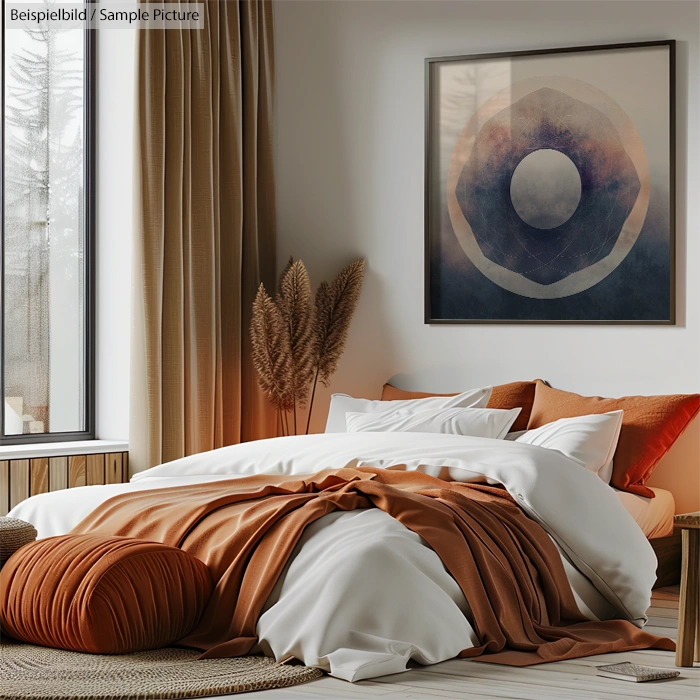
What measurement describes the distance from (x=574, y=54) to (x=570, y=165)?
1.63 ft

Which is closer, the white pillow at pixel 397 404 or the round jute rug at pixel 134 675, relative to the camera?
the round jute rug at pixel 134 675

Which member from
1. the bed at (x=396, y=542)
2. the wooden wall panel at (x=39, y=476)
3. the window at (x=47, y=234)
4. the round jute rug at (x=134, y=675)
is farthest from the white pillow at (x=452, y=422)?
the round jute rug at (x=134, y=675)

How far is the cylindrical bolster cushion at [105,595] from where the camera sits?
2998 millimetres

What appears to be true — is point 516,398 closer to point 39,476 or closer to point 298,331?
point 298,331

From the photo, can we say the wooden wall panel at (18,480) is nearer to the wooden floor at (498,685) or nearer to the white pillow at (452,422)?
the white pillow at (452,422)

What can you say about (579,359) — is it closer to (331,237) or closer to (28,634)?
(331,237)

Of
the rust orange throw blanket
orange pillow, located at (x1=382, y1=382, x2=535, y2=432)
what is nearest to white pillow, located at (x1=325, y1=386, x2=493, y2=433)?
orange pillow, located at (x1=382, y1=382, x2=535, y2=432)

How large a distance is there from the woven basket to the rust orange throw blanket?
0.20 m

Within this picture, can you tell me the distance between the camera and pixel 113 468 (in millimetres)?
5020

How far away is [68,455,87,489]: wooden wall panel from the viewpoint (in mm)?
4848

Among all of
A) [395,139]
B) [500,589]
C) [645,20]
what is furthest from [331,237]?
[500,589]

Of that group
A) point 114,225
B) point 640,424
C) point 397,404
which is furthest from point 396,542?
point 114,225

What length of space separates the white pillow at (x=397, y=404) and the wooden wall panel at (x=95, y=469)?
1.00m

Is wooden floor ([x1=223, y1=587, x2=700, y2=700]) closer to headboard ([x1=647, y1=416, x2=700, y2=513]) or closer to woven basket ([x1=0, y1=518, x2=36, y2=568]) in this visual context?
woven basket ([x1=0, y1=518, x2=36, y2=568])
